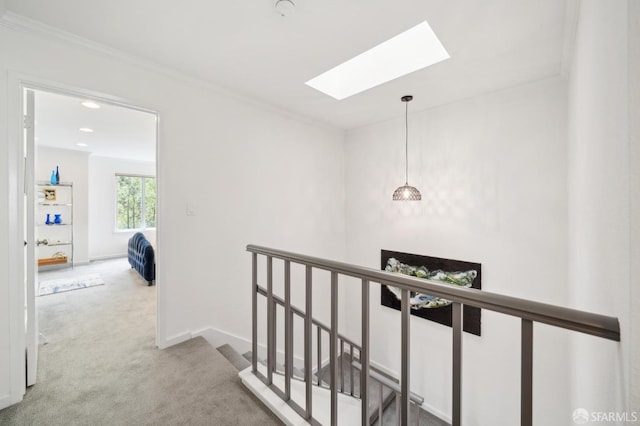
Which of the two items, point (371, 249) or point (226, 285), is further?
point (371, 249)

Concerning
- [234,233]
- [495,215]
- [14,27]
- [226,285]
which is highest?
[14,27]

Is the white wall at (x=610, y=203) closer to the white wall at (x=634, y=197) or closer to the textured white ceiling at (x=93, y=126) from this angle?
the white wall at (x=634, y=197)

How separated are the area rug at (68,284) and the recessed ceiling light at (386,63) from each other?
4.67 m

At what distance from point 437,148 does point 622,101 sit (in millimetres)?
2509

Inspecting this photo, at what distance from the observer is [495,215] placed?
260 centimetres

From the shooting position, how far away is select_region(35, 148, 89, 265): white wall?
5371mm

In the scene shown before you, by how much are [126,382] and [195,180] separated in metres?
1.60

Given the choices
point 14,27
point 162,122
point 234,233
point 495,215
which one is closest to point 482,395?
point 495,215

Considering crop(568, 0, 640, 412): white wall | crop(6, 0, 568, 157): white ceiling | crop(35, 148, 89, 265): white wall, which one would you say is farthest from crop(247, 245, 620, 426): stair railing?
crop(35, 148, 89, 265): white wall

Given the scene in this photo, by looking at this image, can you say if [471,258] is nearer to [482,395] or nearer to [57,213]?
[482,395]

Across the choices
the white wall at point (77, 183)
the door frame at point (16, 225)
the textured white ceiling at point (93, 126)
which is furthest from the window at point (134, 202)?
the door frame at point (16, 225)

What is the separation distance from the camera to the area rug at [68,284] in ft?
12.7

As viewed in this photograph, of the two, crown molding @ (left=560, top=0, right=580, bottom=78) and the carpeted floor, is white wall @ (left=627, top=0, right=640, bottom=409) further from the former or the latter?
the carpeted floor

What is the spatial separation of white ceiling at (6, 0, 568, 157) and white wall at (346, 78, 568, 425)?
46 centimetres
